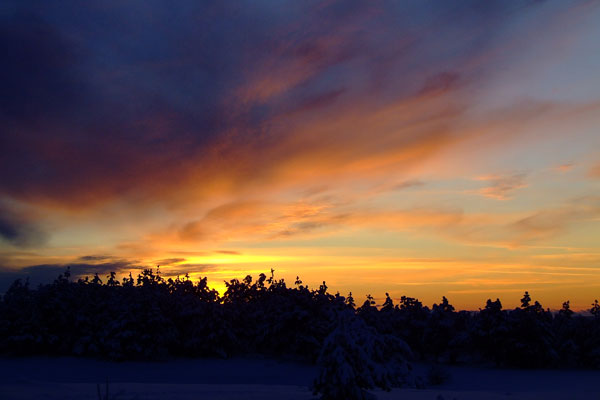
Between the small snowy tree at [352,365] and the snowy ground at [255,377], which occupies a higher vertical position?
the small snowy tree at [352,365]

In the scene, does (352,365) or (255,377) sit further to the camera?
(255,377)

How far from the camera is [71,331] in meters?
27.7

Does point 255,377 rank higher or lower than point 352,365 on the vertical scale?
lower

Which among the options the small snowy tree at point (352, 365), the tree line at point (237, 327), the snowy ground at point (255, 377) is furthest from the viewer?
the tree line at point (237, 327)

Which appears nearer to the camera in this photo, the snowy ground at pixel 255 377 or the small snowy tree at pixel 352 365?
the small snowy tree at pixel 352 365

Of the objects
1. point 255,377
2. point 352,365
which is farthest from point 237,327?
point 352,365

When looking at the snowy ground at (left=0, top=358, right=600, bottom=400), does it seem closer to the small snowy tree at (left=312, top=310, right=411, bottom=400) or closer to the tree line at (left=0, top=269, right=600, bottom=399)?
the tree line at (left=0, top=269, right=600, bottom=399)

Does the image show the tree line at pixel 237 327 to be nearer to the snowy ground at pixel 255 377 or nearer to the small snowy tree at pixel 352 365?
the snowy ground at pixel 255 377

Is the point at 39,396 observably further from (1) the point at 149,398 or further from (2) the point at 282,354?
(2) the point at 282,354

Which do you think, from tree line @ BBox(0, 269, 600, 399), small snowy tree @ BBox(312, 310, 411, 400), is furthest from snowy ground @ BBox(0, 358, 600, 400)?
small snowy tree @ BBox(312, 310, 411, 400)

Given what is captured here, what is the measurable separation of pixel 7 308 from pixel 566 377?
32053 millimetres

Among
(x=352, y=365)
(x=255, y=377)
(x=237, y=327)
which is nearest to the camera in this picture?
(x=352, y=365)

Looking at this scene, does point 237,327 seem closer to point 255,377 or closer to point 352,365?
point 255,377

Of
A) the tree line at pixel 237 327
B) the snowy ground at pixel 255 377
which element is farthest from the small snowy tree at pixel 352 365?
the tree line at pixel 237 327
